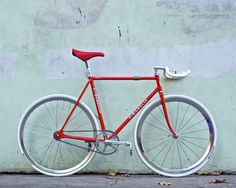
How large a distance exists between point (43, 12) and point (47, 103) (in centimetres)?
107

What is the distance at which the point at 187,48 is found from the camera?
5.66 m

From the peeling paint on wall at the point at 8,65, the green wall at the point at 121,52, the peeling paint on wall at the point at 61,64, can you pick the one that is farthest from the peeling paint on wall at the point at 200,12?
the peeling paint on wall at the point at 8,65

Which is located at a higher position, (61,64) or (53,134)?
(61,64)

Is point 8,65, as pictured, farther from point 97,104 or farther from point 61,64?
point 97,104

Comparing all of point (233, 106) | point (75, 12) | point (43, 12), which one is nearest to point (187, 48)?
point (233, 106)

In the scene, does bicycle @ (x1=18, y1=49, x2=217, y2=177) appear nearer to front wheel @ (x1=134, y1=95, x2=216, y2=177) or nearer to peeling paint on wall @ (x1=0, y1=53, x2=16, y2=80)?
front wheel @ (x1=134, y1=95, x2=216, y2=177)

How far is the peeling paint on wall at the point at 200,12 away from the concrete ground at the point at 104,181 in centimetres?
173

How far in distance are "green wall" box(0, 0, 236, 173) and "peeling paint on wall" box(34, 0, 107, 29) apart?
12 mm

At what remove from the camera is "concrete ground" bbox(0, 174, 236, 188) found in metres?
5.23

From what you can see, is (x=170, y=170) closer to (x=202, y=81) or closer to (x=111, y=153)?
(x=111, y=153)

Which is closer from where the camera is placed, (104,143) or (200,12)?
Result: (104,143)

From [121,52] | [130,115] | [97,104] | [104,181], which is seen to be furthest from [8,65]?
[104,181]

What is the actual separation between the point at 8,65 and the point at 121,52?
1.35 m

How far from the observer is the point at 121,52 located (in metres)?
5.68
